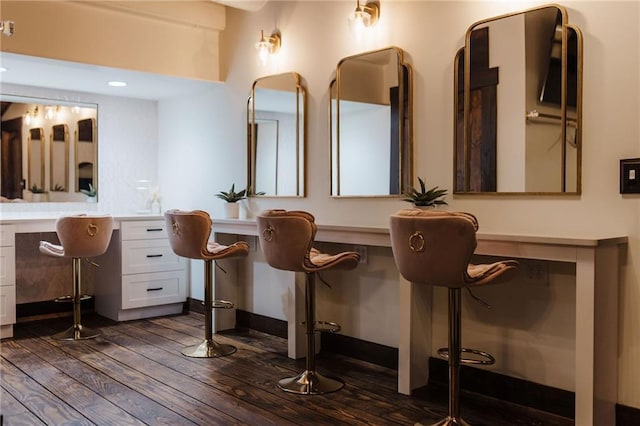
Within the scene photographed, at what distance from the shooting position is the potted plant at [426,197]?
3252mm

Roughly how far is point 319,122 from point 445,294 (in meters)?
1.54

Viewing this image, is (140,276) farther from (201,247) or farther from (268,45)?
(268,45)

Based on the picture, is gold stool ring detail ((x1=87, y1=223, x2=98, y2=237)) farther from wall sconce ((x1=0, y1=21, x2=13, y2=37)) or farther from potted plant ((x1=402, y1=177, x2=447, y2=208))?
potted plant ((x1=402, y1=177, x2=447, y2=208))

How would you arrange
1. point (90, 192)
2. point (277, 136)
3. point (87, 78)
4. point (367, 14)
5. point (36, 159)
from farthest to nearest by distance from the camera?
point (90, 192)
point (36, 159)
point (87, 78)
point (277, 136)
point (367, 14)

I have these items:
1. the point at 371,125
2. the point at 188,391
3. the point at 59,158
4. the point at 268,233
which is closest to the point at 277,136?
the point at 371,125

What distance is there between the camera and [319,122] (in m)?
4.07

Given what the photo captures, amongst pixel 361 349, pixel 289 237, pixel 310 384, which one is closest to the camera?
pixel 289 237

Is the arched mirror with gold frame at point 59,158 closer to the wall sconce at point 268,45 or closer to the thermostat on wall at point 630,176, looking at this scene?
the wall sconce at point 268,45

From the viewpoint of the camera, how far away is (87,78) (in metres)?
4.73

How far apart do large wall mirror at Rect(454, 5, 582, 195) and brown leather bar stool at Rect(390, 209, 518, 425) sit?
57 centimetres

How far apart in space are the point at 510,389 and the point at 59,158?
427cm

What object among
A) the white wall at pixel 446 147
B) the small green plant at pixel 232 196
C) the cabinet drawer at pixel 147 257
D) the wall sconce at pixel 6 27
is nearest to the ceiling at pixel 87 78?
the white wall at pixel 446 147

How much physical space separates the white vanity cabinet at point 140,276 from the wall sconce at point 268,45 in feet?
5.57

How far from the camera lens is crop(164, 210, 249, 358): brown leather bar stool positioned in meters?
3.70
